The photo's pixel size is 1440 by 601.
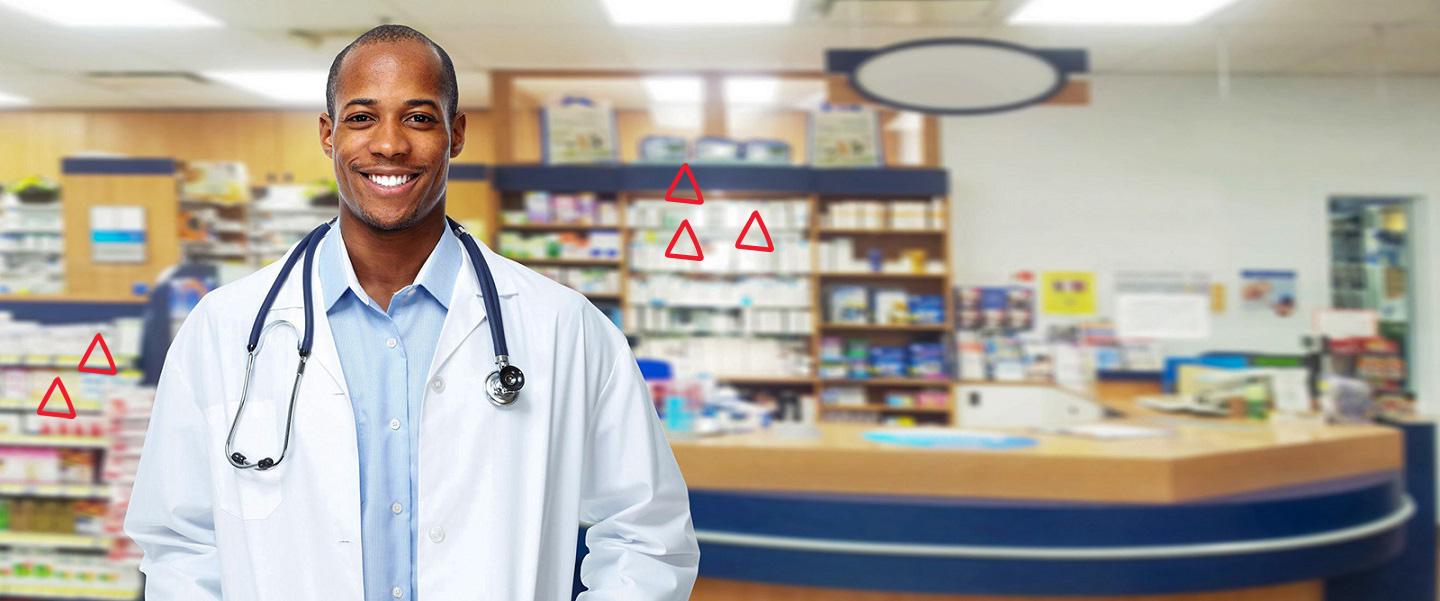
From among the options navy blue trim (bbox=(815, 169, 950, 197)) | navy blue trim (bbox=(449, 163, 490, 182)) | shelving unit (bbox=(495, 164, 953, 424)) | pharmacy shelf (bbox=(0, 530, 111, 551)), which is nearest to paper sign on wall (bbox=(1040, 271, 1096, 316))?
shelving unit (bbox=(495, 164, 953, 424))

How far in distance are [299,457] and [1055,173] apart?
20.8 ft

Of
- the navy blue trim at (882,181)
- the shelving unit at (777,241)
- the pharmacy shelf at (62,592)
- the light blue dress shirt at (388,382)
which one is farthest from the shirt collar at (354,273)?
the navy blue trim at (882,181)

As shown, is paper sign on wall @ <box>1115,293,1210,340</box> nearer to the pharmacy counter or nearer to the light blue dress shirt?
the pharmacy counter

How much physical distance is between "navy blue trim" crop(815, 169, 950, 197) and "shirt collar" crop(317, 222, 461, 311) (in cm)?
500

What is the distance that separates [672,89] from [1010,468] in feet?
15.1

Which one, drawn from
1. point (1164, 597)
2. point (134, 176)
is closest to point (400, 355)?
point (1164, 597)

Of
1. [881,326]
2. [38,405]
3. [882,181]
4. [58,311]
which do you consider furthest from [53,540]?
[882,181]

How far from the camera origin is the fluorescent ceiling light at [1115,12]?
15.8 ft

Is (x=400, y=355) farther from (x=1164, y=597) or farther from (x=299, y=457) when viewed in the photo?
(x=1164, y=597)

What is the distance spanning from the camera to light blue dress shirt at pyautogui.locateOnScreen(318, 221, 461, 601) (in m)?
1.04

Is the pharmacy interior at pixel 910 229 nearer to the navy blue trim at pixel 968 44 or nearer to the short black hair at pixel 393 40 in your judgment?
the navy blue trim at pixel 968 44

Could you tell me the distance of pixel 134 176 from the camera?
178 inches

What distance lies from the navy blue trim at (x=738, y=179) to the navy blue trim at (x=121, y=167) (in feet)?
6.76

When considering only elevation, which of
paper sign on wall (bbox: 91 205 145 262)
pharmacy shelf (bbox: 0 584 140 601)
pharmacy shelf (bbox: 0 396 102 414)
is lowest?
pharmacy shelf (bbox: 0 584 140 601)
